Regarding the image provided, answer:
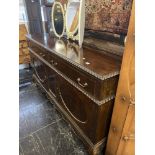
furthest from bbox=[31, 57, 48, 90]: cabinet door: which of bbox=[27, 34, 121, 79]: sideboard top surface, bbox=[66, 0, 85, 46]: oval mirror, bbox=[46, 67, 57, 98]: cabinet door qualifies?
bbox=[66, 0, 85, 46]: oval mirror

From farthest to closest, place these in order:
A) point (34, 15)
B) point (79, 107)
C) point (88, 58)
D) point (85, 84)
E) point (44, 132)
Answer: point (34, 15)
point (44, 132)
point (79, 107)
point (88, 58)
point (85, 84)

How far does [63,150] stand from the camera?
57.1 inches

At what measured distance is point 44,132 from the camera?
1654mm

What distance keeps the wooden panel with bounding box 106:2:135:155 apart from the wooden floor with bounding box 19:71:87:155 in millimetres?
459

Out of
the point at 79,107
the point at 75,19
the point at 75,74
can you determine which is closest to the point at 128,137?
the point at 79,107

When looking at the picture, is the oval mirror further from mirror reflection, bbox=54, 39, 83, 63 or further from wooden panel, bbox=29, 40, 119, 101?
wooden panel, bbox=29, 40, 119, 101

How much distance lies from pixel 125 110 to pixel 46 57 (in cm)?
102

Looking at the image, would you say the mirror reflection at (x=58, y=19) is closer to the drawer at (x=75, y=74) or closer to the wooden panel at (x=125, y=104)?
the drawer at (x=75, y=74)

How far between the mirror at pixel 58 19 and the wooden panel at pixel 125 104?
1048 millimetres

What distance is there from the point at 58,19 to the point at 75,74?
91 cm

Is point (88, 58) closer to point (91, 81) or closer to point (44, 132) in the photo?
point (91, 81)

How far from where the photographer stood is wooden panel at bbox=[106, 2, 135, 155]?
815 millimetres
